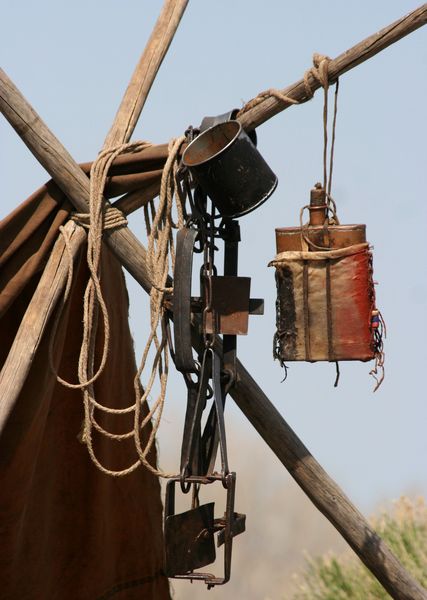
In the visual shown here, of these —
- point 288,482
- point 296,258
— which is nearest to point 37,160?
point 296,258

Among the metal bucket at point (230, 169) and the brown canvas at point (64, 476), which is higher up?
the metal bucket at point (230, 169)

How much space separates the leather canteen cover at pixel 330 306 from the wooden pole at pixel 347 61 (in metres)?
0.46

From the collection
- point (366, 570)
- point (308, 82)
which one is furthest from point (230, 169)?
point (366, 570)

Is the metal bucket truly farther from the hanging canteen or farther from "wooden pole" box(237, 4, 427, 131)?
the hanging canteen

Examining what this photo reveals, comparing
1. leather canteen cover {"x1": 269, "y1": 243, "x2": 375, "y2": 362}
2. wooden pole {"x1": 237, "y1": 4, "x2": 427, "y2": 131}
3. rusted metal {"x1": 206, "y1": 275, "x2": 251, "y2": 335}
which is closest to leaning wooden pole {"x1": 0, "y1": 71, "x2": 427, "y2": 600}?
rusted metal {"x1": 206, "y1": 275, "x2": 251, "y2": 335}

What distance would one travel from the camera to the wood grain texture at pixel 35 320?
353cm

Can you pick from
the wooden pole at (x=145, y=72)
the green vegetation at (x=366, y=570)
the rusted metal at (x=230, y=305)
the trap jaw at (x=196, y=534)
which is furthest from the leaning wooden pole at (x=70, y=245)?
the green vegetation at (x=366, y=570)

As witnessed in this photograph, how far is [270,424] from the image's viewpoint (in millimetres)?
3838

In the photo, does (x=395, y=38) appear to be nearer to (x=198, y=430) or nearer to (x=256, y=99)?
(x=256, y=99)

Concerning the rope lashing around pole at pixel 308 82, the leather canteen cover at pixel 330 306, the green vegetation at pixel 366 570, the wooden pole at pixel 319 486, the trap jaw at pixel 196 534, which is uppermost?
the rope lashing around pole at pixel 308 82

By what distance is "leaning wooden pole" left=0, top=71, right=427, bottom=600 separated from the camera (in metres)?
3.73

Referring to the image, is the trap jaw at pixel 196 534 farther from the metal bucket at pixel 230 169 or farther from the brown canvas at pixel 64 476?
the metal bucket at pixel 230 169

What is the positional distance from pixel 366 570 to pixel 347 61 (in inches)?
161

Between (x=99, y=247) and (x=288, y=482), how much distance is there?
14.7 meters
